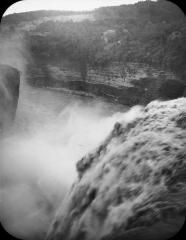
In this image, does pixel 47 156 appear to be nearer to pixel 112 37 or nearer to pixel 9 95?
pixel 9 95

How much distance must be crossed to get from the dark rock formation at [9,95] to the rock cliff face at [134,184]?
78cm

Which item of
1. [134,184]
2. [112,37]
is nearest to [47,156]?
[134,184]

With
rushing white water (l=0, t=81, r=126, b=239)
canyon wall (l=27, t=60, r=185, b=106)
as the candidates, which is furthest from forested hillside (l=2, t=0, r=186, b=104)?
rushing white water (l=0, t=81, r=126, b=239)

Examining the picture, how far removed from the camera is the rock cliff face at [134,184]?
2615 mm

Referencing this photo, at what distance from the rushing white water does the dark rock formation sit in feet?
0.63

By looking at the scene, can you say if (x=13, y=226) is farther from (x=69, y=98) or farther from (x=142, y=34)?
(x=142, y=34)

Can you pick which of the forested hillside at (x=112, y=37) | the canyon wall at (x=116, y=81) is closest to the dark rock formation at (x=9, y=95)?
the canyon wall at (x=116, y=81)

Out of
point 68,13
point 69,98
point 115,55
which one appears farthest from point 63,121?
point 68,13

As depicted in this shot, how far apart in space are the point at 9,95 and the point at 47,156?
77cm

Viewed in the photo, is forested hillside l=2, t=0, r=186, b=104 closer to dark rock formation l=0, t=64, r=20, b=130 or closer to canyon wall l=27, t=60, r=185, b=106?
canyon wall l=27, t=60, r=185, b=106

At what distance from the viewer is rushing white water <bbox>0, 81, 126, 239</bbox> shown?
9.88ft

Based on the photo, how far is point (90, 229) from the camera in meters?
2.71

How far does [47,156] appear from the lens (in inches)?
120

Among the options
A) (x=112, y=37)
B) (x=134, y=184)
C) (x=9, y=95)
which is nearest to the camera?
(x=134, y=184)
